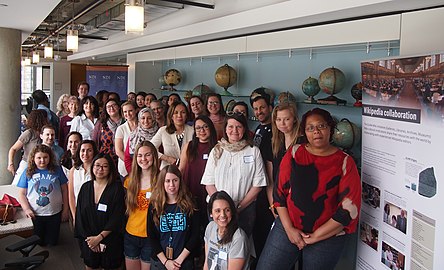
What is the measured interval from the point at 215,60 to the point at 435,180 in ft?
17.7

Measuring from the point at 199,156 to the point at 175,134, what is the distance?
19.3 inches

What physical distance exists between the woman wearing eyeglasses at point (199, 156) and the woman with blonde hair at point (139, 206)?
339mm

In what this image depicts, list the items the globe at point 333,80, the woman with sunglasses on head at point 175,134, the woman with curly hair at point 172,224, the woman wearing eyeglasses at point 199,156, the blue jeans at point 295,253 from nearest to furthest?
the blue jeans at point 295,253, the woman with curly hair at point 172,224, the woman wearing eyeglasses at point 199,156, the woman with sunglasses on head at point 175,134, the globe at point 333,80

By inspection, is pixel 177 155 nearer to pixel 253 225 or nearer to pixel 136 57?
pixel 253 225

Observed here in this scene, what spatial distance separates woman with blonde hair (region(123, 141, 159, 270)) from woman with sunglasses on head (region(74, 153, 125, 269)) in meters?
0.09

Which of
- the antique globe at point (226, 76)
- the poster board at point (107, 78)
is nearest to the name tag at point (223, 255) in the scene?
the antique globe at point (226, 76)

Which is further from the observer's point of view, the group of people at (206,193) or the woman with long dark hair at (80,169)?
the woman with long dark hair at (80,169)

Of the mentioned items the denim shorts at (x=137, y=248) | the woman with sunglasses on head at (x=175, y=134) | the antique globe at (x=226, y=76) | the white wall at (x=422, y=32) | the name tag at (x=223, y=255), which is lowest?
the denim shorts at (x=137, y=248)

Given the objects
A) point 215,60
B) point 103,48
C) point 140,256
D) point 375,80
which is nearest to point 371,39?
point 375,80

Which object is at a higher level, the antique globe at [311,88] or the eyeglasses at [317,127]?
the antique globe at [311,88]

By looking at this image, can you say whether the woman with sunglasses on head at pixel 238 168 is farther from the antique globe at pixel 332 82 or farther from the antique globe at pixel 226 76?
the antique globe at pixel 226 76

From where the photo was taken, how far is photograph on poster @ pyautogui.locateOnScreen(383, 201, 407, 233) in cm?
231

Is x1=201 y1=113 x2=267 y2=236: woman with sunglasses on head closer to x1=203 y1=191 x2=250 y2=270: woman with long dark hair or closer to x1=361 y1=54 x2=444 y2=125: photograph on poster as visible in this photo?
x1=203 y1=191 x2=250 y2=270: woman with long dark hair

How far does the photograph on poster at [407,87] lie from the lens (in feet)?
6.63
